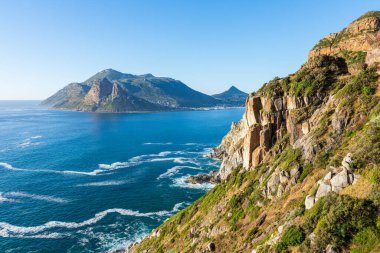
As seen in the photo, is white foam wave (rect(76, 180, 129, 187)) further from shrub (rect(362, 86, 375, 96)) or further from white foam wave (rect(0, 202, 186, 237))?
shrub (rect(362, 86, 375, 96))

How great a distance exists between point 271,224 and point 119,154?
135650 mm

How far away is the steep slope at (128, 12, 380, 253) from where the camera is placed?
24.5 m

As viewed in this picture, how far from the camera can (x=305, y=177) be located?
38062 mm

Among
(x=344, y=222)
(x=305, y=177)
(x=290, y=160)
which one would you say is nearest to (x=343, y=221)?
(x=344, y=222)

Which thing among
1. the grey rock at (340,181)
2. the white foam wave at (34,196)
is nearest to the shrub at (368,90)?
the grey rock at (340,181)

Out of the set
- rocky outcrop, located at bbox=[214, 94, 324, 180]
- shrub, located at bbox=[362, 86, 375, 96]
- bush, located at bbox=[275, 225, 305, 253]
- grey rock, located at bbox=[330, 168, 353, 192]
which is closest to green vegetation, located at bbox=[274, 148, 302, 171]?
rocky outcrop, located at bbox=[214, 94, 324, 180]

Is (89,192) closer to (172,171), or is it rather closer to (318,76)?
(172,171)

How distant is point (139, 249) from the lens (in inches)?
2347

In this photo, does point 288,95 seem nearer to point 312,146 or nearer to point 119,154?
point 312,146

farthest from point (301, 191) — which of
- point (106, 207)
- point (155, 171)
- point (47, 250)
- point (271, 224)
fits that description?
point (155, 171)

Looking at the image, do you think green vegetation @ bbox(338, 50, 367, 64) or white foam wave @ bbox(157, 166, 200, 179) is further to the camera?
white foam wave @ bbox(157, 166, 200, 179)

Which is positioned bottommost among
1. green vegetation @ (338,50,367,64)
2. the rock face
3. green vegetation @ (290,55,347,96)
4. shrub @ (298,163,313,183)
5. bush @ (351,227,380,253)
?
bush @ (351,227,380,253)

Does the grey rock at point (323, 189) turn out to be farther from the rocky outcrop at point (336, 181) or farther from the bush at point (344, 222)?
the bush at point (344, 222)

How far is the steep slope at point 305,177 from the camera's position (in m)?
24.5
